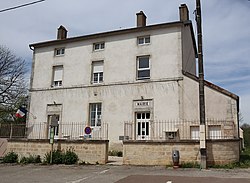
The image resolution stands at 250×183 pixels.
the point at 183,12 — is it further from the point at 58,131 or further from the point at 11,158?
the point at 11,158

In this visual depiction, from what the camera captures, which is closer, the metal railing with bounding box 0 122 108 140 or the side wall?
the side wall

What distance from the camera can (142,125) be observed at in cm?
1877

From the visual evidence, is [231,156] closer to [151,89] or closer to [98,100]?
[151,89]

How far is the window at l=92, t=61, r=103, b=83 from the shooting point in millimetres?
21094

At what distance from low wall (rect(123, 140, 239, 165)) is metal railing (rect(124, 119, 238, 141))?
9.84 feet

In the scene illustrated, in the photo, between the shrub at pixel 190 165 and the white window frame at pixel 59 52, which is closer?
the shrub at pixel 190 165

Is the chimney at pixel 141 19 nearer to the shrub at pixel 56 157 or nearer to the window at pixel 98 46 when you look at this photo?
the window at pixel 98 46

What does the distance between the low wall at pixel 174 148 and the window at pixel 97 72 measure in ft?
28.7

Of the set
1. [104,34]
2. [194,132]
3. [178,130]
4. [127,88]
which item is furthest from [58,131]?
[194,132]

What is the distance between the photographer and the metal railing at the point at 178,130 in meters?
16.3

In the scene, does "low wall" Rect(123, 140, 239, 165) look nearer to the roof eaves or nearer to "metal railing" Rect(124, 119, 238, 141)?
"metal railing" Rect(124, 119, 238, 141)

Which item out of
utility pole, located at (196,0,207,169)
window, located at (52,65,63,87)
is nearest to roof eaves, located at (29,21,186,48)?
window, located at (52,65,63,87)

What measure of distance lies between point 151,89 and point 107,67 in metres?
4.14

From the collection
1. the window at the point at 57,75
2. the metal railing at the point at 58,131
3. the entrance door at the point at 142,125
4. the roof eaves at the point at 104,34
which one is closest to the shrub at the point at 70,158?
the metal railing at the point at 58,131
